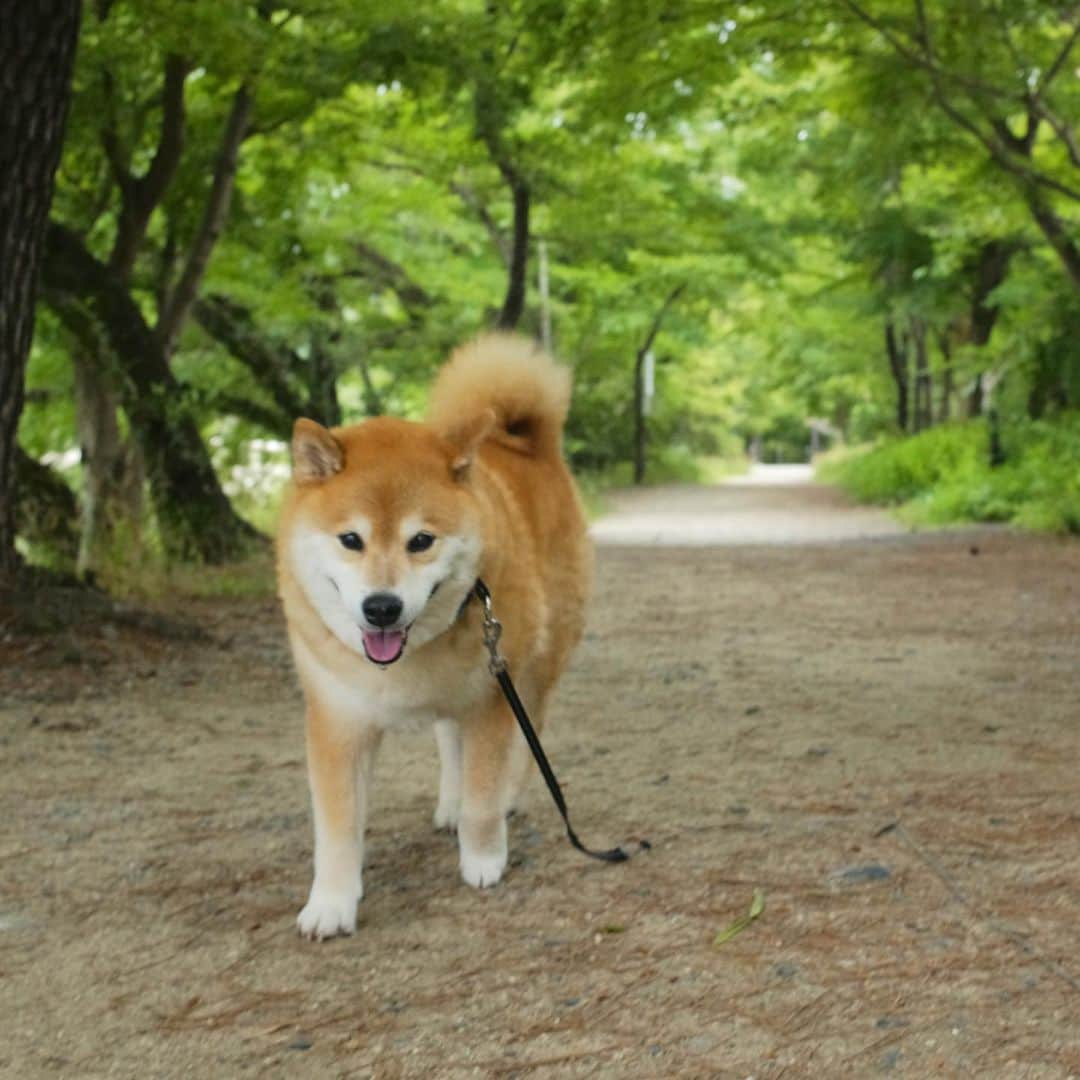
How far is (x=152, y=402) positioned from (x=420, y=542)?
7.29m

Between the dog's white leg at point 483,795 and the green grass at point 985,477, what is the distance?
1011 centimetres

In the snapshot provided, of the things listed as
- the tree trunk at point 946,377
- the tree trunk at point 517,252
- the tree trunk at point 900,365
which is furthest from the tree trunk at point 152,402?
the tree trunk at point 900,365

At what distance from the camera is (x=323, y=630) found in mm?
2902

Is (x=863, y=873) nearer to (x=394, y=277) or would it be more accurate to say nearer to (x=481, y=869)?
(x=481, y=869)

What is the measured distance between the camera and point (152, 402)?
952 cm

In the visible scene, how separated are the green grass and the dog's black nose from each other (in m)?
10.6

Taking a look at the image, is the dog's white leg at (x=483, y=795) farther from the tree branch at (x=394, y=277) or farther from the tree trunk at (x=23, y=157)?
the tree branch at (x=394, y=277)

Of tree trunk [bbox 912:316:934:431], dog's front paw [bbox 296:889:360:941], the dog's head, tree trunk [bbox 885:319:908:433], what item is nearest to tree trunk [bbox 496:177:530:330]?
tree trunk [bbox 912:316:934:431]

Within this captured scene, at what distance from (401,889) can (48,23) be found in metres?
4.17

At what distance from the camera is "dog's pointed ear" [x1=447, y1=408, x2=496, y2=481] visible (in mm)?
2971

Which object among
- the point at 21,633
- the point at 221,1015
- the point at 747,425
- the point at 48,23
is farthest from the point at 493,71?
the point at 747,425

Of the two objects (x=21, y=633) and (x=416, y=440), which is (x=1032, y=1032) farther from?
(x=21, y=633)

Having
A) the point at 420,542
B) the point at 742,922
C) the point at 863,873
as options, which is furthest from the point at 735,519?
the point at 420,542

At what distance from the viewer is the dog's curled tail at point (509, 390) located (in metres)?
3.80
